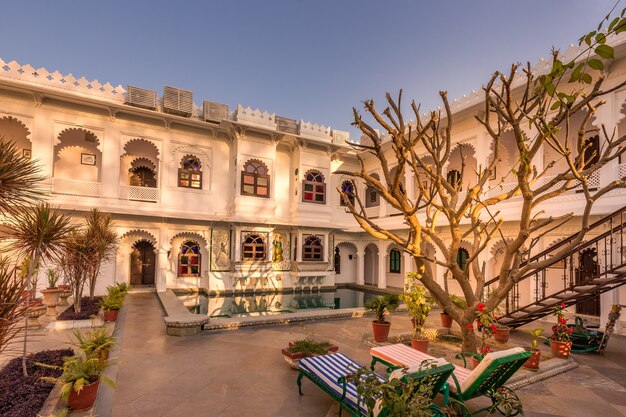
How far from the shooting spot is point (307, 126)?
55.5 feet

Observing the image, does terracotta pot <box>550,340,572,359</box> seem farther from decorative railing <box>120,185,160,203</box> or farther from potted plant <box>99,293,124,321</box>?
decorative railing <box>120,185,160,203</box>

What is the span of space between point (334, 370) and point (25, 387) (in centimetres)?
381

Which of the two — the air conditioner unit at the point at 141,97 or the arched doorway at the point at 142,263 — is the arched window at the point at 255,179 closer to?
the air conditioner unit at the point at 141,97

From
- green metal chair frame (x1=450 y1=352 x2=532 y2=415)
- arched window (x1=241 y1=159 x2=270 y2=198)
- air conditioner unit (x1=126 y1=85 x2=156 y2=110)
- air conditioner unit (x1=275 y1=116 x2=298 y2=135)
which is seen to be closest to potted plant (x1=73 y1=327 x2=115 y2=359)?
green metal chair frame (x1=450 y1=352 x2=532 y2=415)

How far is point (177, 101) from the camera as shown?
1474cm

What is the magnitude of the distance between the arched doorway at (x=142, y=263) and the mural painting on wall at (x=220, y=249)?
2.99 meters

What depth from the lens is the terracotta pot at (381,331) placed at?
287 inches

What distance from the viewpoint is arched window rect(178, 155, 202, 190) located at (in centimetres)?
1552

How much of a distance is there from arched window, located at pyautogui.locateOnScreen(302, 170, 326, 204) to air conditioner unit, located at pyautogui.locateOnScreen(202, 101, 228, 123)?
4.72 m

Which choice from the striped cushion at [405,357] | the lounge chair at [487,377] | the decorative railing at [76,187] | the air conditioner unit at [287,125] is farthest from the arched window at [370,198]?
the lounge chair at [487,377]

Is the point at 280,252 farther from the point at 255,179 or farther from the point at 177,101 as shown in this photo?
the point at 177,101

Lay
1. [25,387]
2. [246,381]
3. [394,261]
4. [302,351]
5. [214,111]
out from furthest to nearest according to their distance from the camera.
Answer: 1. [394,261]
2. [214,111]
3. [302,351]
4. [246,381]
5. [25,387]

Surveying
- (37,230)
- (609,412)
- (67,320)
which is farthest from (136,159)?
(609,412)

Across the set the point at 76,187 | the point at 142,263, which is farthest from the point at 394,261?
the point at 76,187
